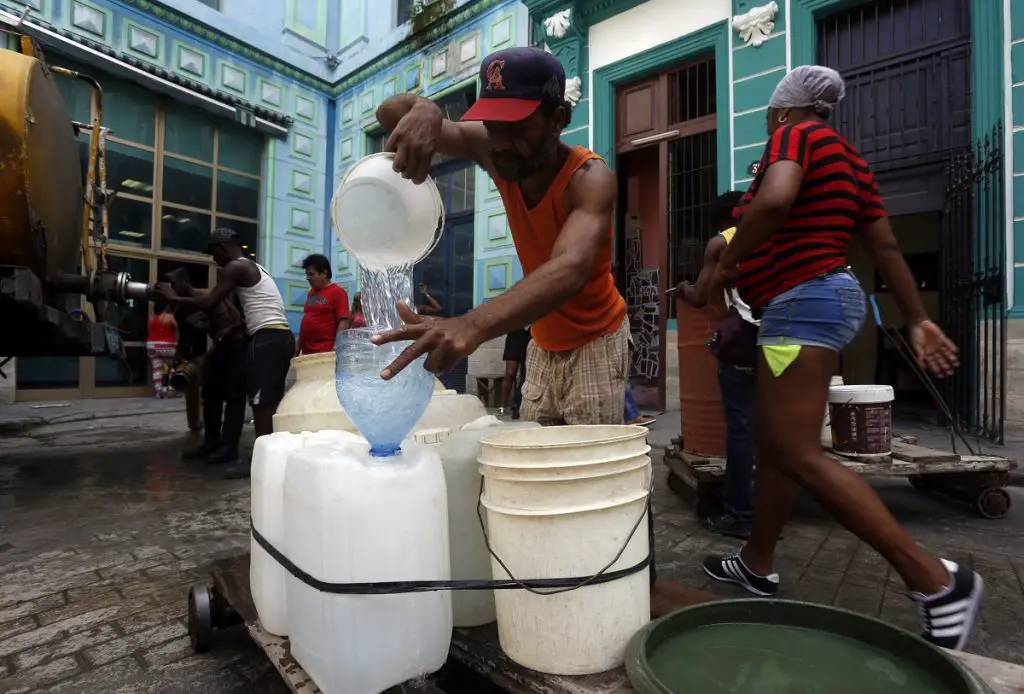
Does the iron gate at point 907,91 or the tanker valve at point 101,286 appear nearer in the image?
the tanker valve at point 101,286

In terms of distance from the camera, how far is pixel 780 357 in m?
2.00

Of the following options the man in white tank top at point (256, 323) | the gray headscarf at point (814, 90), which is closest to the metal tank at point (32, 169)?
the man in white tank top at point (256, 323)

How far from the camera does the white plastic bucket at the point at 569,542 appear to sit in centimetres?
137

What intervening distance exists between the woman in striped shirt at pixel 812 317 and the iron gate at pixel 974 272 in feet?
13.5

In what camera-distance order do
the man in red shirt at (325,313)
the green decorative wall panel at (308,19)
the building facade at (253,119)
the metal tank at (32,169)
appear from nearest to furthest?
the metal tank at (32,169) → the man in red shirt at (325,313) → the building facade at (253,119) → the green decorative wall panel at (308,19)

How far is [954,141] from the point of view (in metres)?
6.04

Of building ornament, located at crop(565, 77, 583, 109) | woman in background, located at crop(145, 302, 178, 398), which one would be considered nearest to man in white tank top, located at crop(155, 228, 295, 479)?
building ornament, located at crop(565, 77, 583, 109)

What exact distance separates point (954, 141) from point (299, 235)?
34.0 ft

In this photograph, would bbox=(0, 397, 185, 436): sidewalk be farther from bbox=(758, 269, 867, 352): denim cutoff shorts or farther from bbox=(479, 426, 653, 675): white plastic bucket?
bbox=(758, 269, 867, 352): denim cutoff shorts

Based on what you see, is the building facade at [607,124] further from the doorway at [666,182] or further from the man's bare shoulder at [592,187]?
the man's bare shoulder at [592,187]

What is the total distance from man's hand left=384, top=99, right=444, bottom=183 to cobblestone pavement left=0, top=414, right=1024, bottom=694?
161cm

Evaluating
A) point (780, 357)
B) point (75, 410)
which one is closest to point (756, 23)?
point (780, 357)

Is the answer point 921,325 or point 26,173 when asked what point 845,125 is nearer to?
point 921,325

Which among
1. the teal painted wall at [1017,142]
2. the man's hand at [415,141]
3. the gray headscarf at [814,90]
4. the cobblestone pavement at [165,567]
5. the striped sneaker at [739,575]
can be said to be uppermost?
the teal painted wall at [1017,142]
